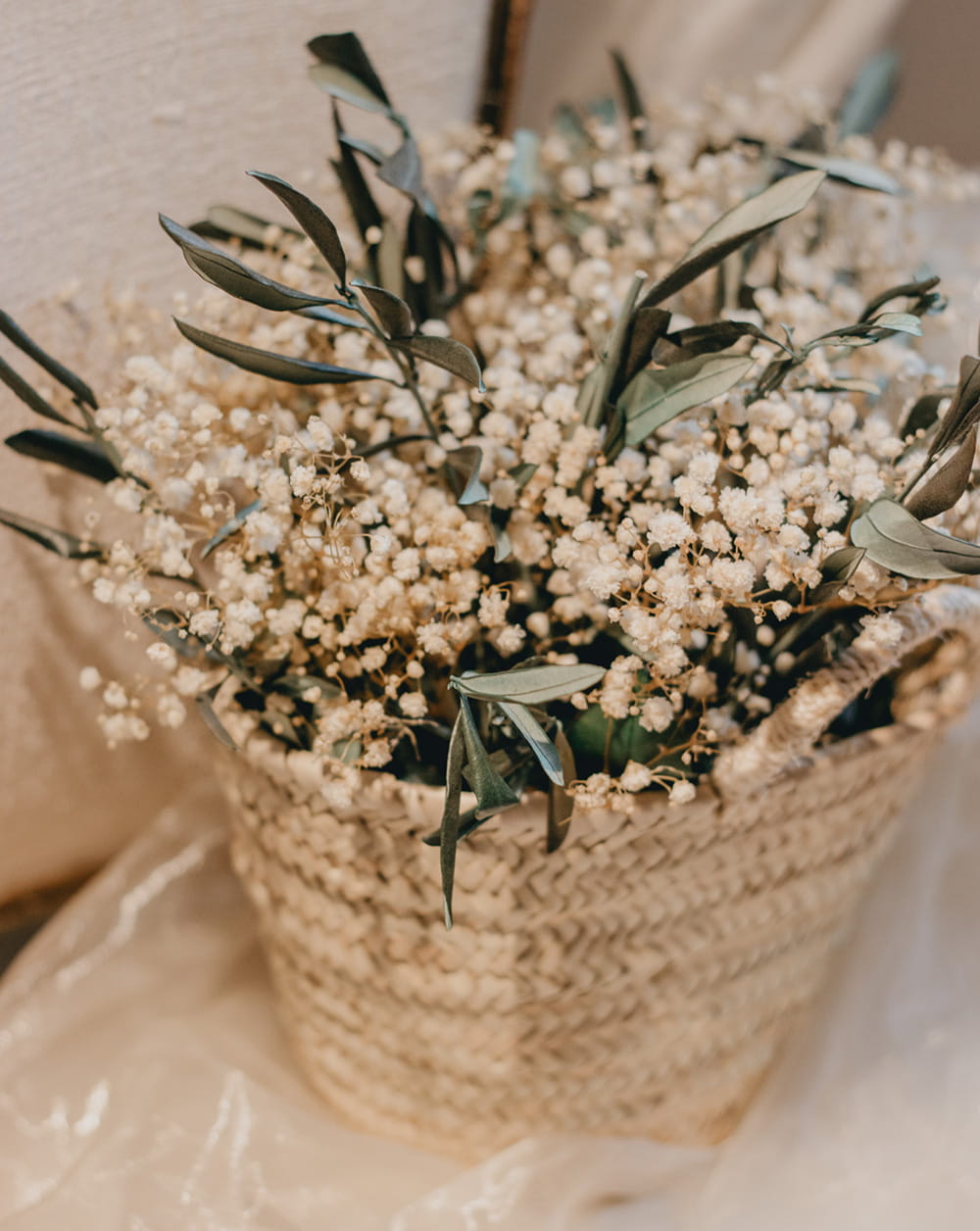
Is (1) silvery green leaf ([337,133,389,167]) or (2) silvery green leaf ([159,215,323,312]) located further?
(1) silvery green leaf ([337,133,389,167])

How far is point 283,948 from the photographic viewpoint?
62cm

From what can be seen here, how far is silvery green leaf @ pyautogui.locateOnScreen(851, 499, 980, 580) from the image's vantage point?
1.26 ft

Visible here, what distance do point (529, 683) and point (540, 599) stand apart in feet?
0.39

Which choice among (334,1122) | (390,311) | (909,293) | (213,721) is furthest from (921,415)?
(334,1122)

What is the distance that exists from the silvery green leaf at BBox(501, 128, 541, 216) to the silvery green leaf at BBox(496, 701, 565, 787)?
1.19 ft

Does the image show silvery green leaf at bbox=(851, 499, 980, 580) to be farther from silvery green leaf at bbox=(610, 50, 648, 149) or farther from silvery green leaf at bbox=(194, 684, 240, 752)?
silvery green leaf at bbox=(610, 50, 648, 149)

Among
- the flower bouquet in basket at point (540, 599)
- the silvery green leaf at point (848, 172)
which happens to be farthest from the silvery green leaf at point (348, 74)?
the silvery green leaf at point (848, 172)

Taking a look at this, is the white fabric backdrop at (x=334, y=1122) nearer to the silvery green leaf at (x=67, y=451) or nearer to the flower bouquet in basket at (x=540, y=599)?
the flower bouquet in basket at (x=540, y=599)

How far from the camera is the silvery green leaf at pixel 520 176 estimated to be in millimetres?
620

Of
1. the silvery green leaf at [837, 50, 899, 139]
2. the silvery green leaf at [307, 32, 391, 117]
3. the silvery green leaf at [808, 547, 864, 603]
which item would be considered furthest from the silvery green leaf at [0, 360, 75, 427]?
the silvery green leaf at [837, 50, 899, 139]

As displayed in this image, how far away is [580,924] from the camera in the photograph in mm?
524

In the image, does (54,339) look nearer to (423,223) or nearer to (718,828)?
(423,223)

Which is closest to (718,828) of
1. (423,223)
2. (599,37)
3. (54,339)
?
(423,223)

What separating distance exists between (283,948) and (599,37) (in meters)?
0.81
